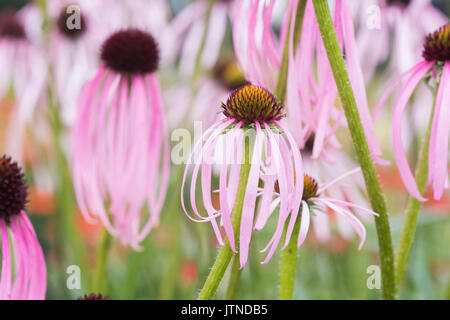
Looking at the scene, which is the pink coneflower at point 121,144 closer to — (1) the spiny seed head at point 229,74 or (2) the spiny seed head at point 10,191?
(2) the spiny seed head at point 10,191

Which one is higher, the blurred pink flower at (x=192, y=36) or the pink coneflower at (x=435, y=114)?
the blurred pink flower at (x=192, y=36)

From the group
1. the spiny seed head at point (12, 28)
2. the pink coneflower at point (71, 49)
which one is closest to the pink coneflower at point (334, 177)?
the pink coneflower at point (71, 49)

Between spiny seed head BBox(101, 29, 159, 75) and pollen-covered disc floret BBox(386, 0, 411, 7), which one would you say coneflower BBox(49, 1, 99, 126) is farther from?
pollen-covered disc floret BBox(386, 0, 411, 7)

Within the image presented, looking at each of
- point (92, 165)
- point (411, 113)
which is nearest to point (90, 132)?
point (92, 165)

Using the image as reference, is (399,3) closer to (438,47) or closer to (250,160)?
(438,47)

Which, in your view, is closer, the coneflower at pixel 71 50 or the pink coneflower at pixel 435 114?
Result: the pink coneflower at pixel 435 114

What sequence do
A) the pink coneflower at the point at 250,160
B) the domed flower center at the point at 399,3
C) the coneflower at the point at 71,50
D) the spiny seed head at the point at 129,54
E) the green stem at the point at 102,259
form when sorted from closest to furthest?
the pink coneflower at the point at 250,160
the green stem at the point at 102,259
the spiny seed head at the point at 129,54
the domed flower center at the point at 399,3
the coneflower at the point at 71,50
